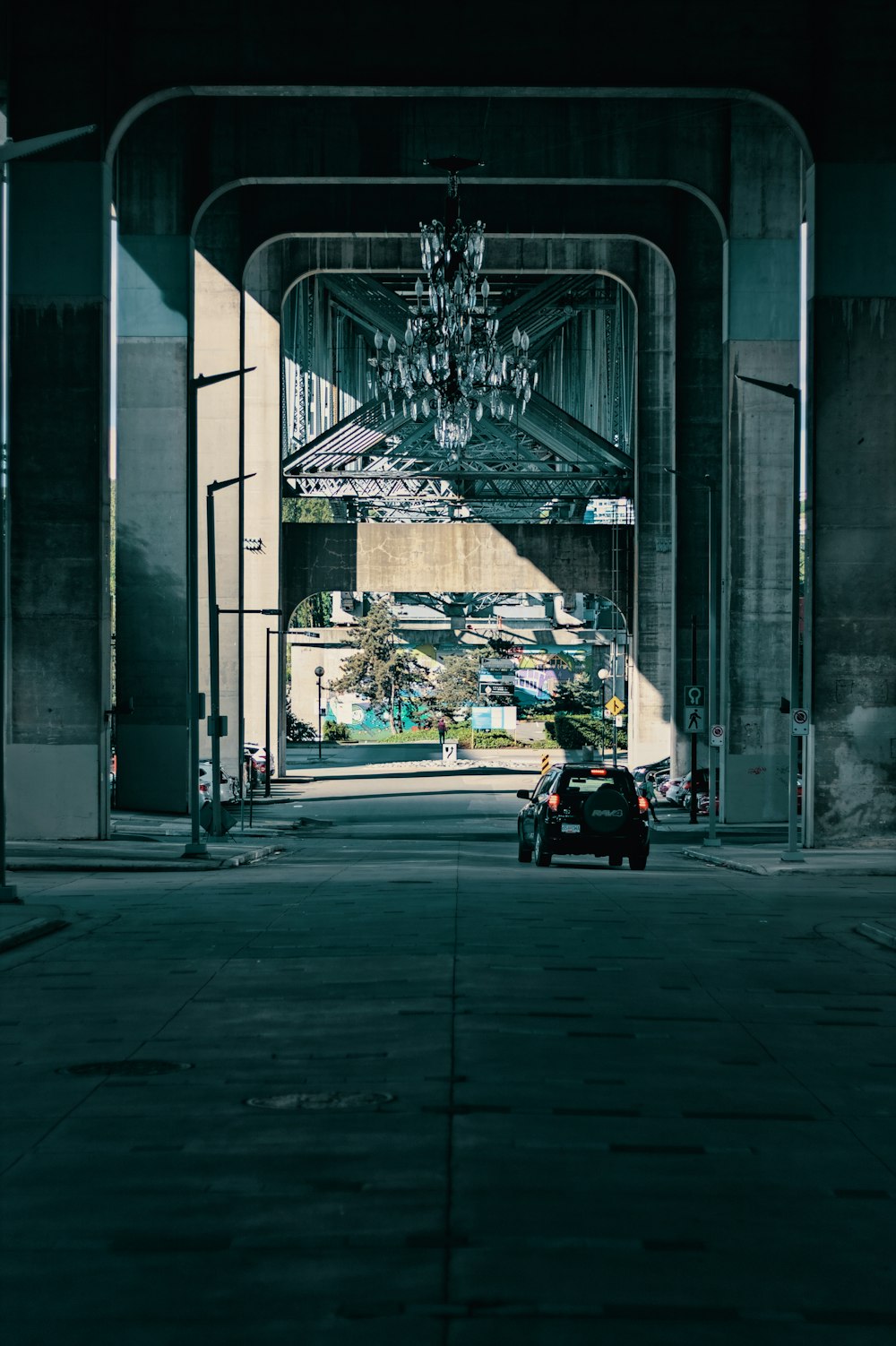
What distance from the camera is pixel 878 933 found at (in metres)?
Answer: 17.1

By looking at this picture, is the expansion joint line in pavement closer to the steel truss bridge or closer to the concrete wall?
the steel truss bridge

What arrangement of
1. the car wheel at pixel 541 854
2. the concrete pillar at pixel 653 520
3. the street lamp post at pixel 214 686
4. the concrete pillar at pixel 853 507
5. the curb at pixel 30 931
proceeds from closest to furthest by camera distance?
the curb at pixel 30 931, the car wheel at pixel 541 854, the concrete pillar at pixel 853 507, the street lamp post at pixel 214 686, the concrete pillar at pixel 653 520

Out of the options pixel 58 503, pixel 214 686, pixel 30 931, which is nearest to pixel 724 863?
pixel 214 686

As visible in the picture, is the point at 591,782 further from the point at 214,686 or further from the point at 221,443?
the point at 221,443

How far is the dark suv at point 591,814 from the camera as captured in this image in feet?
93.7

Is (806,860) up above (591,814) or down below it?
below

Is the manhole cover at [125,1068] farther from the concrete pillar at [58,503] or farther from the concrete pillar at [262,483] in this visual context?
the concrete pillar at [262,483]

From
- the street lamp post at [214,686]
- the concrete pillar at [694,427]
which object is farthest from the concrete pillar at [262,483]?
the street lamp post at [214,686]

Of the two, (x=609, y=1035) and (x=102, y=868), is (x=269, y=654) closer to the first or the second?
(x=102, y=868)

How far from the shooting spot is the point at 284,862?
32000 millimetres

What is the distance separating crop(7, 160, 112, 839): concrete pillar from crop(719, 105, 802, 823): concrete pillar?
18.5 m

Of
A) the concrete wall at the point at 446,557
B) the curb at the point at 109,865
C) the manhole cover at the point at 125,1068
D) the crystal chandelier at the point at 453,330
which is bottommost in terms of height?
the curb at the point at 109,865

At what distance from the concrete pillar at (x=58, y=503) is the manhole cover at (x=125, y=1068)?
24.8m

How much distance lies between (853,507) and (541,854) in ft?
33.6
